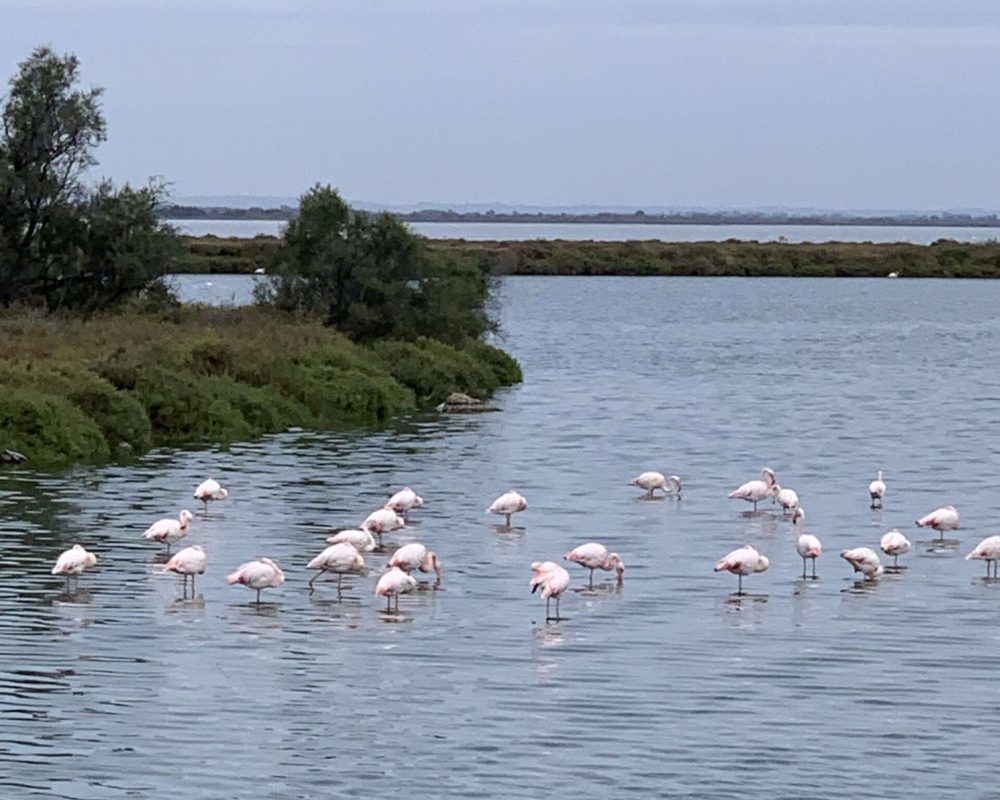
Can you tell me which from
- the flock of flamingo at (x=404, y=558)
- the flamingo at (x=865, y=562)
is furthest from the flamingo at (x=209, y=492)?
the flamingo at (x=865, y=562)

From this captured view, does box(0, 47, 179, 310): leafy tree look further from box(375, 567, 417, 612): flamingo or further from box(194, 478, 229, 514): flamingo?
box(375, 567, 417, 612): flamingo

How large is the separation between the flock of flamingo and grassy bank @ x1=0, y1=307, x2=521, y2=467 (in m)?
6.13

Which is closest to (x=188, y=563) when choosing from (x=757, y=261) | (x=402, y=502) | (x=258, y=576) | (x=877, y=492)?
(x=258, y=576)

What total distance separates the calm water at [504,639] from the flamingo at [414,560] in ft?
1.25

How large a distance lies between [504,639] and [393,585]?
156 centimetres

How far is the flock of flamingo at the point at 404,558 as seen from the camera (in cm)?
2077

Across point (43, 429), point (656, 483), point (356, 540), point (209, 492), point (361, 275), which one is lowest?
point (656, 483)

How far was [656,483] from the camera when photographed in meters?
30.6

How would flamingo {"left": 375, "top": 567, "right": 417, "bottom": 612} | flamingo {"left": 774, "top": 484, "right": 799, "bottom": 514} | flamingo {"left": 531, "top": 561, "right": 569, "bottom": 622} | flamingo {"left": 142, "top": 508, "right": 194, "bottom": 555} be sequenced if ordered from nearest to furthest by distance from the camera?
flamingo {"left": 531, "top": 561, "right": 569, "bottom": 622}, flamingo {"left": 375, "top": 567, "right": 417, "bottom": 612}, flamingo {"left": 142, "top": 508, "right": 194, "bottom": 555}, flamingo {"left": 774, "top": 484, "right": 799, "bottom": 514}

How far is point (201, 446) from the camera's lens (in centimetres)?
3612

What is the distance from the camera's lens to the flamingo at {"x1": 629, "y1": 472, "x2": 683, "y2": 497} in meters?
30.5

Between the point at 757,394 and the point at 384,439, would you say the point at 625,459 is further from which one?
the point at 757,394

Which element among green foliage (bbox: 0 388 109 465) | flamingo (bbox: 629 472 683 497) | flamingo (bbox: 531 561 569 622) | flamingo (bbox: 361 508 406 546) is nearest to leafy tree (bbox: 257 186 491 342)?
green foliage (bbox: 0 388 109 465)

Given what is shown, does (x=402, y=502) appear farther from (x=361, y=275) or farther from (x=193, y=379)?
(x=361, y=275)
